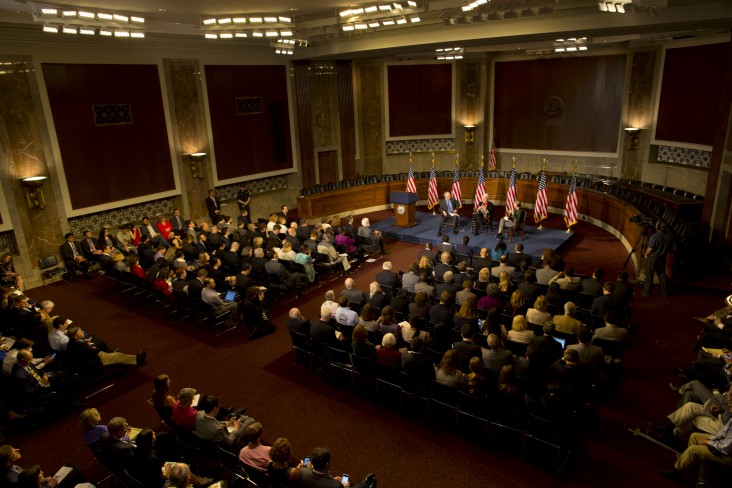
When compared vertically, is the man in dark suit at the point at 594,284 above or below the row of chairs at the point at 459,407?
above

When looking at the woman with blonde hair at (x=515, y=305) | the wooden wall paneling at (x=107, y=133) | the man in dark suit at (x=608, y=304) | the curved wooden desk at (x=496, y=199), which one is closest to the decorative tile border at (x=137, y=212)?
the wooden wall paneling at (x=107, y=133)

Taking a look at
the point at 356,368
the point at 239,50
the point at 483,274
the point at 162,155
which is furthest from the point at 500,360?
the point at 239,50

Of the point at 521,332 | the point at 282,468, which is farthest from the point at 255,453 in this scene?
the point at 521,332

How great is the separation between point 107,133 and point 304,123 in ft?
21.2

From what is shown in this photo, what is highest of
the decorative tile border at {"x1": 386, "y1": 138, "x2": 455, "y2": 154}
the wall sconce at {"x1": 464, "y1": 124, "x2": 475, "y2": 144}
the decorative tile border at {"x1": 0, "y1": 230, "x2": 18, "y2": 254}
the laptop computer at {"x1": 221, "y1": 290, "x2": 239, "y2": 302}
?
the wall sconce at {"x1": 464, "y1": 124, "x2": 475, "y2": 144}

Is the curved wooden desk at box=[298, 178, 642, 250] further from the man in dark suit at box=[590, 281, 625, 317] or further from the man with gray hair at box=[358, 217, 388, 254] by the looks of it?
the man in dark suit at box=[590, 281, 625, 317]

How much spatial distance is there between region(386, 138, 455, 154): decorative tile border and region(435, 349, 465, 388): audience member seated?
15002 millimetres

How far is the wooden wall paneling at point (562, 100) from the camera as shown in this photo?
683 inches

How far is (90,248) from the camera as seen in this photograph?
39.3 feet

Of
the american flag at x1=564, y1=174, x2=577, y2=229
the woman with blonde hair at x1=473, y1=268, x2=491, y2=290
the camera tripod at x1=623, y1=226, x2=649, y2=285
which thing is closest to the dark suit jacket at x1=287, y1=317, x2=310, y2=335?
the woman with blonde hair at x1=473, y1=268, x2=491, y2=290

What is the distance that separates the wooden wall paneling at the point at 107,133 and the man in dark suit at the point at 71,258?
1.06m

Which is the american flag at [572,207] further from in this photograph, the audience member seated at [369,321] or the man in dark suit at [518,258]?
the audience member seated at [369,321]

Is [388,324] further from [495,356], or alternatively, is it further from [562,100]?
[562,100]

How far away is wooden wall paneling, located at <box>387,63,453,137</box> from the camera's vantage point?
64.1ft
